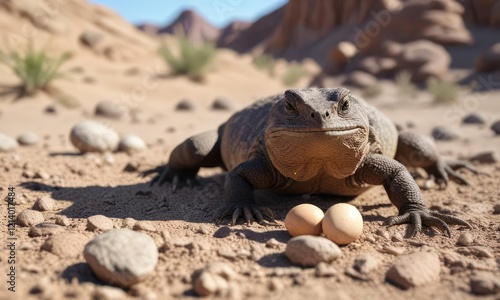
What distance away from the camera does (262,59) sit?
2344 centimetres

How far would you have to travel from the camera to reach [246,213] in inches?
128

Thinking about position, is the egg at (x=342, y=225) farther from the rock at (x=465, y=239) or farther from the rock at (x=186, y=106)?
the rock at (x=186, y=106)

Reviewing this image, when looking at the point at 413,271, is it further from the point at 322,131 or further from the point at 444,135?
the point at 444,135

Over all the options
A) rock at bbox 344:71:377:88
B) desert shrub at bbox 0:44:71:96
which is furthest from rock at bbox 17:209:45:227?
rock at bbox 344:71:377:88

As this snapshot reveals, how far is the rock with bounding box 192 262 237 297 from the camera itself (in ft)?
6.71

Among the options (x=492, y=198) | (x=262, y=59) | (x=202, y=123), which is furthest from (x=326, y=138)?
(x=262, y=59)

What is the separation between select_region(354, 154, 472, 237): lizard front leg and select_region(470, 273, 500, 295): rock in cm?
88

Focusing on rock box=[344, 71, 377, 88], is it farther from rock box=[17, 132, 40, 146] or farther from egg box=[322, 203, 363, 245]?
egg box=[322, 203, 363, 245]

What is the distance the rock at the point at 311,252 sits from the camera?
2.36 meters

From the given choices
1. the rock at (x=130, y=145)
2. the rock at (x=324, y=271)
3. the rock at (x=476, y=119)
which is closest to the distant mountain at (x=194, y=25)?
the rock at (x=476, y=119)

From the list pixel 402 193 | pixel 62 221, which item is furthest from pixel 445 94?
pixel 62 221

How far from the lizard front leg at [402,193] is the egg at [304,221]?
0.71 meters

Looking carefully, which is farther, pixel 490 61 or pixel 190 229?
pixel 490 61

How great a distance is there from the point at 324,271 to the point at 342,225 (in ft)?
1.62
